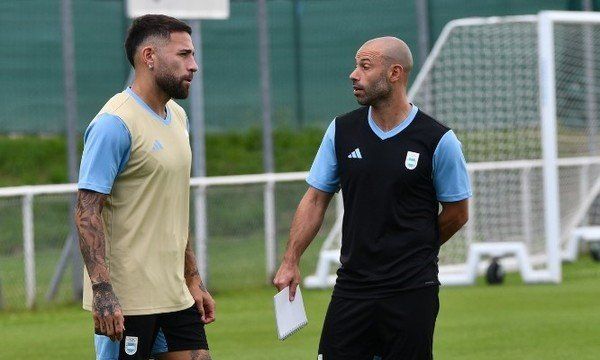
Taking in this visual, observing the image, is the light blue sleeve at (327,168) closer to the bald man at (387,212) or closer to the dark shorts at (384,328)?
the bald man at (387,212)

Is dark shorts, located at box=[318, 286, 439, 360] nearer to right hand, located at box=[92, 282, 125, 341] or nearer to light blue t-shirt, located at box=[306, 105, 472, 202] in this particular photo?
light blue t-shirt, located at box=[306, 105, 472, 202]

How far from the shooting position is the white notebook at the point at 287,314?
22.1 ft

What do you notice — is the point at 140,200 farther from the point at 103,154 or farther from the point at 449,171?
the point at 449,171

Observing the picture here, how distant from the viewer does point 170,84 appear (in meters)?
6.33

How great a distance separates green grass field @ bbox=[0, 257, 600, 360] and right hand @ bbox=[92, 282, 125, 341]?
465cm

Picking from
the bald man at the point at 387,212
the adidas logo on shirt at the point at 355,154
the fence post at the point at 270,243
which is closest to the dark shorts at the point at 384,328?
the bald man at the point at 387,212

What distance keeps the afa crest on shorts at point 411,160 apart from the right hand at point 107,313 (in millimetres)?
1420

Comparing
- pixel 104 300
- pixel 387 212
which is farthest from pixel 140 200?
pixel 387 212

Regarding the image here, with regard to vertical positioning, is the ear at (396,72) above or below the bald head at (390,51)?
below

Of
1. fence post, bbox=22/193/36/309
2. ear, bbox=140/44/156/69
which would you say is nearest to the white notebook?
ear, bbox=140/44/156/69

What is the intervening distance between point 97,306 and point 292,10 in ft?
43.6

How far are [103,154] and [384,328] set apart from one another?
1.51 metres

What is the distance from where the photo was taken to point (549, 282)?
15.4 metres

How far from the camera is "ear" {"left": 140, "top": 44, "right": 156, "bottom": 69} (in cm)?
634
